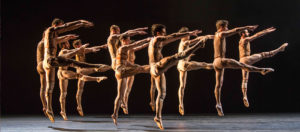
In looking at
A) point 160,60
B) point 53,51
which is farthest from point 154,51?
point 53,51

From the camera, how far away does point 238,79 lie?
32.6 feet

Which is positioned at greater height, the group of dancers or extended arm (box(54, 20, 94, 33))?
extended arm (box(54, 20, 94, 33))

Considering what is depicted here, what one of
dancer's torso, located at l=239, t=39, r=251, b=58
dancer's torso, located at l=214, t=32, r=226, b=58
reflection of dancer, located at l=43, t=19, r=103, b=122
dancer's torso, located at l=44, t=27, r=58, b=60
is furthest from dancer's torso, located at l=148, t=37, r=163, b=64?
dancer's torso, located at l=239, t=39, r=251, b=58

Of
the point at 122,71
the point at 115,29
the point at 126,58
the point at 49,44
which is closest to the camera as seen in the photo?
the point at 122,71

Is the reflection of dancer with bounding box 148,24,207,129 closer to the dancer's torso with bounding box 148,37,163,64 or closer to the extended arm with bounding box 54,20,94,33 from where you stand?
the dancer's torso with bounding box 148,37,163,64

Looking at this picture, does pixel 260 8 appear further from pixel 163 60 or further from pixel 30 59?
pixel 30 59

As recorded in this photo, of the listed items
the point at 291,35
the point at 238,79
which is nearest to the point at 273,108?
the point at 238,79

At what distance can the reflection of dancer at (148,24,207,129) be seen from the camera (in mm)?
5271

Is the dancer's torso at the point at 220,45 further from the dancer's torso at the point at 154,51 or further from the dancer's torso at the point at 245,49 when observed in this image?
the dancer's torso at the point at 154,51

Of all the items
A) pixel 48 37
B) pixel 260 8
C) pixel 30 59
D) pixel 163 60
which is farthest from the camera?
pixel 30 59

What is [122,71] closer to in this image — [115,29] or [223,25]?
[115,29]

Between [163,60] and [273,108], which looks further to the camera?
[273,108]

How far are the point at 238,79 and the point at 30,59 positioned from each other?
663cm

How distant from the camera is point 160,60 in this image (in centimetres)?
547
